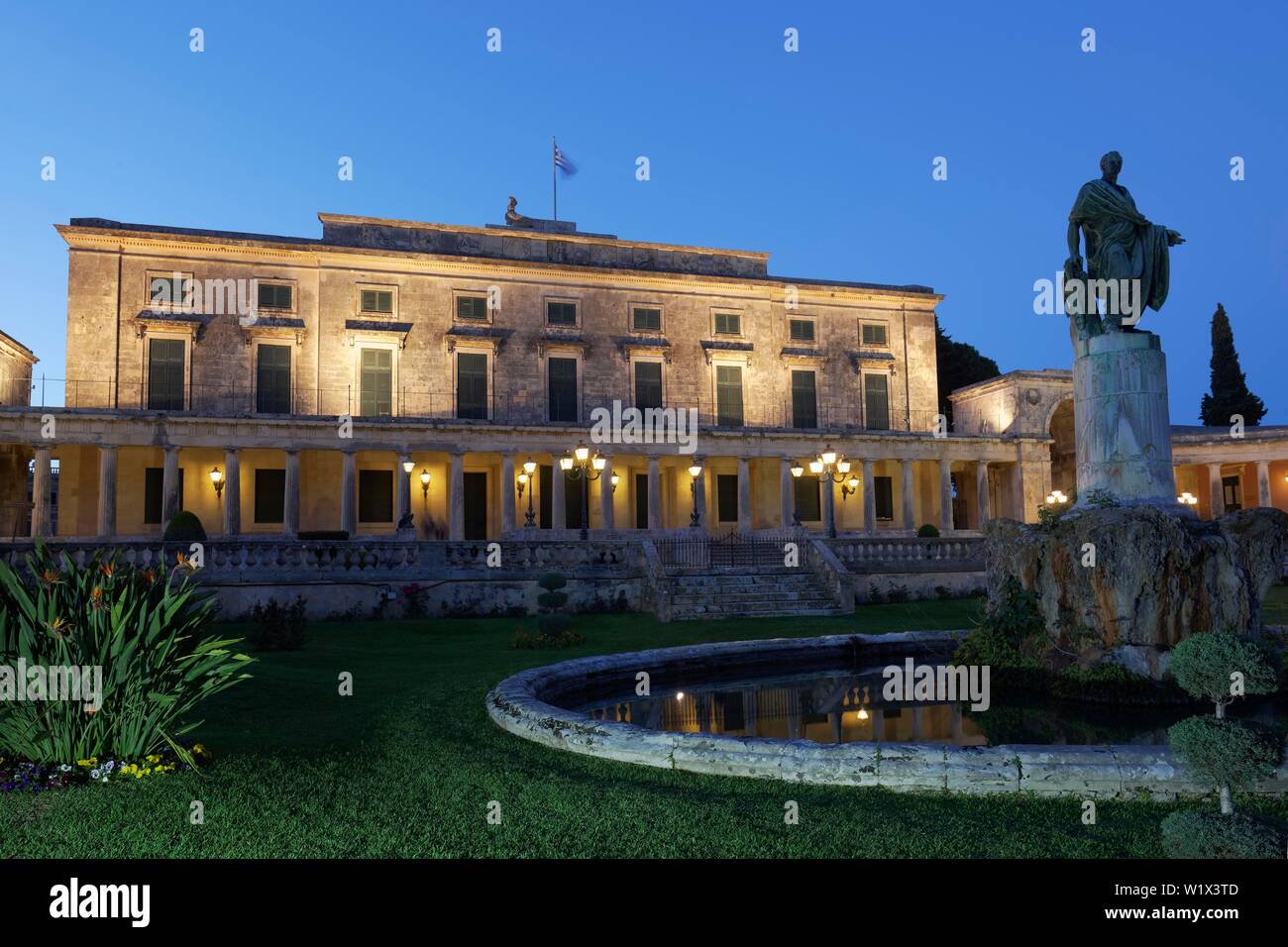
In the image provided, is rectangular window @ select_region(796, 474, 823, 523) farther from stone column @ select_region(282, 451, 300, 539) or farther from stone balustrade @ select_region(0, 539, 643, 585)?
stone column @ select_region(282, 451, 300, 539)

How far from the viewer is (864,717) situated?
8.95 meters

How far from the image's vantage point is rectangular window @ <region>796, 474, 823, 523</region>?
37.1m

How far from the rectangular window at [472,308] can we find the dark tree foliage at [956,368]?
1277 inches

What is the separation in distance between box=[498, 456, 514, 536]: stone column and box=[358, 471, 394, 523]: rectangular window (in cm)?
457

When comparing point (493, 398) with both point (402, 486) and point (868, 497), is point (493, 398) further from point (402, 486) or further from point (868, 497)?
point (868, 497)

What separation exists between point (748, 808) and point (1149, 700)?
5.68 metres

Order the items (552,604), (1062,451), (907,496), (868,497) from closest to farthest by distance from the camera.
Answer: (552,604) < (868,497) < (907,496) < (1062,451)

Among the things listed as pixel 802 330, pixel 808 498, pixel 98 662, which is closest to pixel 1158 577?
pixel 98 662

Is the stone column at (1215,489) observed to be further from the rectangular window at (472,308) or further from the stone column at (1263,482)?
the rectangular window at (472,308)

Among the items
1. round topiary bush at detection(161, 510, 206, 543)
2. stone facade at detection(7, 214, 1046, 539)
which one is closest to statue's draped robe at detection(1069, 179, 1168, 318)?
stone facade at detection(7, 214, 1046, 539)

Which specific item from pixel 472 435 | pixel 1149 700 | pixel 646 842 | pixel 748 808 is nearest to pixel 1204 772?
pixel 748 808

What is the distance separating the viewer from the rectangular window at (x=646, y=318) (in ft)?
122

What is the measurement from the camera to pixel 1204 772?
13.8ft

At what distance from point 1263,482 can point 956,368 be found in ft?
70.2
